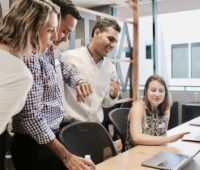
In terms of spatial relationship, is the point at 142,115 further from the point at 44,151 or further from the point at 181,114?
the point at 181,114

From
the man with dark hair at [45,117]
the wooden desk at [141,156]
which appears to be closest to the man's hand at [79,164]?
the man with dark hair at [45,117]

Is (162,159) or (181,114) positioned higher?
(162,159)

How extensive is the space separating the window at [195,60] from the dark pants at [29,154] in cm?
457

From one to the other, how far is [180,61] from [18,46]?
5.13 meters

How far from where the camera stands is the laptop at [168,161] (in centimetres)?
136

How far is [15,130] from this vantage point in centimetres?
143

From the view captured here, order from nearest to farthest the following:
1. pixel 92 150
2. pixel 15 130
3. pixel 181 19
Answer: pixel 15 130 → pixel 92 150 → pixel 181 19

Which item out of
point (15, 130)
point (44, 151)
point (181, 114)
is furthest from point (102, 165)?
point (181, 114)

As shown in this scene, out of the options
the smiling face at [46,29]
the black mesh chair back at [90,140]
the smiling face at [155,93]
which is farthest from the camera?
the smiling face at [155,93]

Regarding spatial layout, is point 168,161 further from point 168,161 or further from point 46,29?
point 46,29

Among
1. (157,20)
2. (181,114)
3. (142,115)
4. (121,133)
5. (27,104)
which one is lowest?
(181,114)

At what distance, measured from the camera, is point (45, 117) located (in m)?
1.47

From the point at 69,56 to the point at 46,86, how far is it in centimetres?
76

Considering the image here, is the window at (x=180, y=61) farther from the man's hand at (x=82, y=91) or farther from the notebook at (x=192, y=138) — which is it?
the man's hand at (x=82, y=91)
